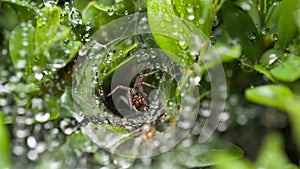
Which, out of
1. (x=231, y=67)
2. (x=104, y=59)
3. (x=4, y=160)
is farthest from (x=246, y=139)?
(x=4, y=160)

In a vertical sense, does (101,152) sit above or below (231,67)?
below

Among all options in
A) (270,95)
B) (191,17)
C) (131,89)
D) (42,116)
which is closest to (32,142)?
(42,116)

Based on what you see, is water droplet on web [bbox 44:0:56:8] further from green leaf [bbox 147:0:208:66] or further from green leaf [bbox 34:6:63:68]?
green leaf [bbox 147:0:208:66]

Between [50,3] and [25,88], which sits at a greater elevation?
[50,3]

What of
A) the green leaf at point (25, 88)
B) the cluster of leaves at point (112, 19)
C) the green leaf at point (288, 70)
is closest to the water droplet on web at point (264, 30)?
the cluster of leaves at point (112, 19)

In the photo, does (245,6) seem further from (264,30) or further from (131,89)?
(131,89)

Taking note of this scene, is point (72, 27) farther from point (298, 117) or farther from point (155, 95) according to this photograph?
point (298, 117)

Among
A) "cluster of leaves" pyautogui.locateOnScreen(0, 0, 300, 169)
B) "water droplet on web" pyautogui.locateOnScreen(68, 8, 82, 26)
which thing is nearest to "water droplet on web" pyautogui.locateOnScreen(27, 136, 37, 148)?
"cluster of leaves" pyautogui.locateOnScreen(0, 0, 300, 169)
